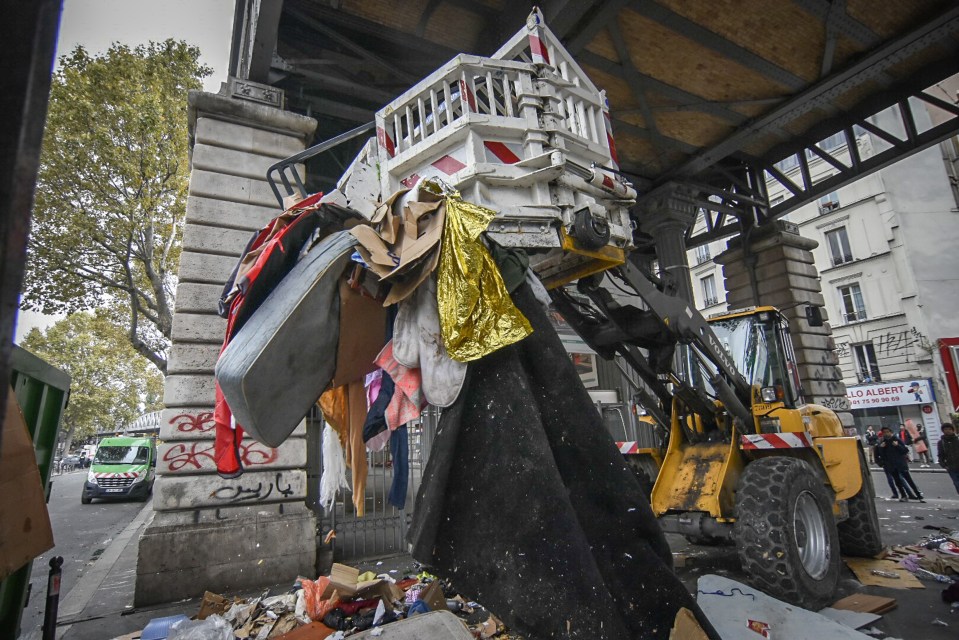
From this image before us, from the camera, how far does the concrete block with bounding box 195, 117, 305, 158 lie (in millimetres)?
6449

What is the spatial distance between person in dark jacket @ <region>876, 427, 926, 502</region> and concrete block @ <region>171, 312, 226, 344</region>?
43.2 ft

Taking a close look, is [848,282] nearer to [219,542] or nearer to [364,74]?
[364,74]

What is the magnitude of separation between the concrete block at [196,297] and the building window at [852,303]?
2979 centimetres

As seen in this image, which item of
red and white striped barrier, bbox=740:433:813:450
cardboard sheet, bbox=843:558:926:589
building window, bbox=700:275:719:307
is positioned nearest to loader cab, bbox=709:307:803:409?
red and white striped barrier, bbox=740:433:813:450

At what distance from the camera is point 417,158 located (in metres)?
3.18

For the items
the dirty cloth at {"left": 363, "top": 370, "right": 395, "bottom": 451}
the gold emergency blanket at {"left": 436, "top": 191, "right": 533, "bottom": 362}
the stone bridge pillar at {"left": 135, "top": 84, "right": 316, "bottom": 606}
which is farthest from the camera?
the stone bridge pillar at {"left": 135, "top": 84, "right": 316, "bottom": 606}

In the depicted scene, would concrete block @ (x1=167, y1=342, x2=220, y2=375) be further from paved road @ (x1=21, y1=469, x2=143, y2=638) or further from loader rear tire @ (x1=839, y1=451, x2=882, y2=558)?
loader rear tire @ (x1=839, y1=451, x2=882, y2=558)

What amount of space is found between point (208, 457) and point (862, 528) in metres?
7.87

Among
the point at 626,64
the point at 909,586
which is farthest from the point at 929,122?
the point at 909,586

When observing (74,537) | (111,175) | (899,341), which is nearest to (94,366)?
(111,175)

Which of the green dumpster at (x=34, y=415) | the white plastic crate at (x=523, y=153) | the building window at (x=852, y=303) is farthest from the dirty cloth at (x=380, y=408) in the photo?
the building window at (x=852, y=303)

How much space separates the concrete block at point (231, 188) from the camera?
20.5 feet

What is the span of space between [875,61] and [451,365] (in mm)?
10465

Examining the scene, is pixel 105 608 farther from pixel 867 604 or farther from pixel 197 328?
pixel 867 604
